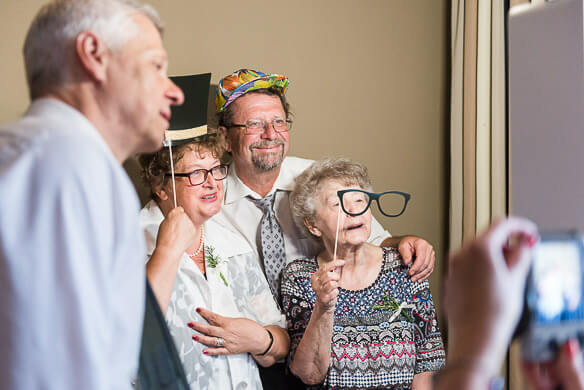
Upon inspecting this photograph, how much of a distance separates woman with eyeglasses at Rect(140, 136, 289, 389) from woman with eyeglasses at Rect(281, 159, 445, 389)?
13cm

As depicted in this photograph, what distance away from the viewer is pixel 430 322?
189 centimetres

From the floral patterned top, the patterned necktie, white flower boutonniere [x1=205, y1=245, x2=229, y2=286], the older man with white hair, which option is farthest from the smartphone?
the patterned necktie

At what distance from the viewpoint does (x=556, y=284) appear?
2.06 feet

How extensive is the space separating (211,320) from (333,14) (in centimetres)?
153

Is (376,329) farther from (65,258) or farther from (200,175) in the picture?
(65,258)

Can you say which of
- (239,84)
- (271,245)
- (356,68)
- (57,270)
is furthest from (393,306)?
(57,270)

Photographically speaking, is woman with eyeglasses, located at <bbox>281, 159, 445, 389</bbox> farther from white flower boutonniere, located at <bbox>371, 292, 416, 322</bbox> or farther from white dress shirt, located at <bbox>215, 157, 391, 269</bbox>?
white dress shirt, located at <bbox>215, 157, 391, 269</bbox>

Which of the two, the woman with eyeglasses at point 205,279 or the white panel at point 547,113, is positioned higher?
the white panel at point 547,113

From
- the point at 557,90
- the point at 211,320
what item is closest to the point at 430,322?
the point at 211,320

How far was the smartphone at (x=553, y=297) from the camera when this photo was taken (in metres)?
0.62

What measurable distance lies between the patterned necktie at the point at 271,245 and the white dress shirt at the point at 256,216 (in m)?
0.03

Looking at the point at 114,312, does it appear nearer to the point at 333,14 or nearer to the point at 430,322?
the point at 430,322

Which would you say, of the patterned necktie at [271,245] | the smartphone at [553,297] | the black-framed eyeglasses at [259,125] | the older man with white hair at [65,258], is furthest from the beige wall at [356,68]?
the smartphone at [553,297]

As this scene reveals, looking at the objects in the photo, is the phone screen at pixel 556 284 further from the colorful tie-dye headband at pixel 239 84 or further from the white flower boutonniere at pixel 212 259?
the colorful tie-dye headband at pixel 239 84
